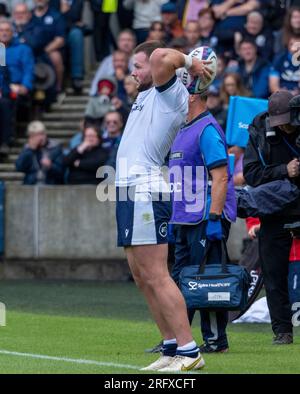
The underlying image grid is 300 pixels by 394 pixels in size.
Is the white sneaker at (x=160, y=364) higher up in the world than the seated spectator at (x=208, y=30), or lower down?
lower down

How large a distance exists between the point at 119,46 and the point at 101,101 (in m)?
1.22

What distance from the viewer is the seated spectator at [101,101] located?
20.1 m

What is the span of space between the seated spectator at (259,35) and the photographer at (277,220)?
8.05 metres

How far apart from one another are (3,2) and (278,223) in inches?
525

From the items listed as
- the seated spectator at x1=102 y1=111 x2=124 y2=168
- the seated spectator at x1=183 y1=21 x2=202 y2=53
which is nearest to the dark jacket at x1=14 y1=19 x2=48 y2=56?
the seated spectator at x1=183 y1=21 x2=202 y2=53

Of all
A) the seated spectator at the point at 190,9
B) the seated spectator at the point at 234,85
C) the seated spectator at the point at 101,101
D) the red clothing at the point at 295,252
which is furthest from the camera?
the seated spectator at the point at 190,9

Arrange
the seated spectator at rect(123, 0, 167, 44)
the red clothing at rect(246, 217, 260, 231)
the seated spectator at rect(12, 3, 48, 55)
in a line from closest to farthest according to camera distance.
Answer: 1. the red clothing at rect(246, 217, 260, 231)
2. the seated spectator at rect(12, 3, 48, 55)
3. the seated spectator at rect(123, 0, 167, 44)

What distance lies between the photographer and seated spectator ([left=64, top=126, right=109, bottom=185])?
18.5 metres

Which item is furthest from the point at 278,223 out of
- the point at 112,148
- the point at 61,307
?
the point at 112,148

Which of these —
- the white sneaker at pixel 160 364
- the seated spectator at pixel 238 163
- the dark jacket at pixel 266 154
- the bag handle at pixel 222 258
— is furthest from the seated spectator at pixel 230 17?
the white sneaker at pixel 160 364

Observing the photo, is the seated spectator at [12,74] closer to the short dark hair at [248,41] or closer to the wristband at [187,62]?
the short dark hair at [248,41]

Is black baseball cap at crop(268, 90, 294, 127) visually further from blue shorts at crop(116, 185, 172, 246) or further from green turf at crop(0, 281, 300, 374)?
blue shorts at crop(116, 185, 172, 246)

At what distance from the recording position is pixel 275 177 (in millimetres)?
11047

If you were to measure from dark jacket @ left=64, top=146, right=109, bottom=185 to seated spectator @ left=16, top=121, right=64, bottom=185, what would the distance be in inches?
9.1
